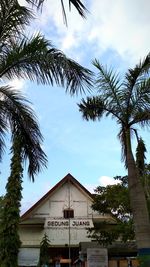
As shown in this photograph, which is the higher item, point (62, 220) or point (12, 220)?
point (62, 220)

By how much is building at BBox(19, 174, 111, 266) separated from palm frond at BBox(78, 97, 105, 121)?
19.4 meters

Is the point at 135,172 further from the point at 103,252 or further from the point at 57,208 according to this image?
the point at 57,208

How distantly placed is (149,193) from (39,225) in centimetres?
1314

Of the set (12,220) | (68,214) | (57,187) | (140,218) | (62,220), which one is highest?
(57,187)

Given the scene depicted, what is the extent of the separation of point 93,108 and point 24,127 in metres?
4.14

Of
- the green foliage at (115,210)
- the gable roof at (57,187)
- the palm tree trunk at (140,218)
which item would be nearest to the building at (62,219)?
the gable roof at (57,187)

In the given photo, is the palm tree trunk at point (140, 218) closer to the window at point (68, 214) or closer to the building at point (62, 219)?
the building at point (62, 219)

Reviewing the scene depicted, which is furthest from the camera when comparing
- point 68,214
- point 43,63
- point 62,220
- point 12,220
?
point 68,214

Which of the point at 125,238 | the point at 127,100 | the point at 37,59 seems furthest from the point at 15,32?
the point at 125,238

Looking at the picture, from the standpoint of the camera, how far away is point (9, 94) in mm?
10258

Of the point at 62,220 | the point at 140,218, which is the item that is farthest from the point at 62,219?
the point at 140,218

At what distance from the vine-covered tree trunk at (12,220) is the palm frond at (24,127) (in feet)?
42.6

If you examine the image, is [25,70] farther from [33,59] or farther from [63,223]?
[63,223]

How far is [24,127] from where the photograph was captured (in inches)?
415
